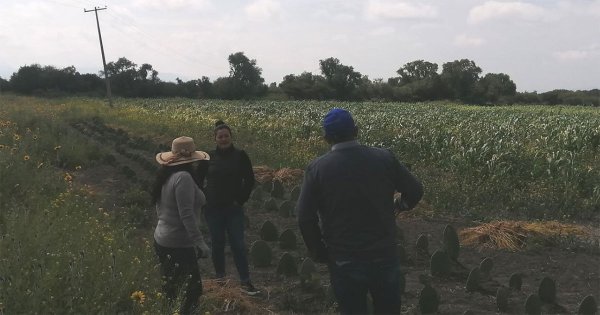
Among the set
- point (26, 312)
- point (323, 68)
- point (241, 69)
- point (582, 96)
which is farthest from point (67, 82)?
point (26, 312)

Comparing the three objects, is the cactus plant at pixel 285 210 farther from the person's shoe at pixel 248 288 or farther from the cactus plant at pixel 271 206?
the person's shoe at pixel 248 288

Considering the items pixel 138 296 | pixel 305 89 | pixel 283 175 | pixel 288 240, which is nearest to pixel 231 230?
pixel 138 296

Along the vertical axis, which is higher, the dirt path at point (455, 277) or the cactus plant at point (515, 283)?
the cactus plant at point (515, 283)

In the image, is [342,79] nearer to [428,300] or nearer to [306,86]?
[306,86]

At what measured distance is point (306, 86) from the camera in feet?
243

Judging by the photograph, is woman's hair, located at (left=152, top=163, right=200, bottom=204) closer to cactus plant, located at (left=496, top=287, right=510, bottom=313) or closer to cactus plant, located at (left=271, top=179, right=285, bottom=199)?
cactus plant, located at (left=496, top=287, right=510, bottom=313)

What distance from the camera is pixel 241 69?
8256cm

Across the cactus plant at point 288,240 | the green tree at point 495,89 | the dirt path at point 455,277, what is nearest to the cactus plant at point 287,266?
the dirt path at point 455,277

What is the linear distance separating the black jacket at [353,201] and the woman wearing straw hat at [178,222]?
122cm

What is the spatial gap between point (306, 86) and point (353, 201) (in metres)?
71.6

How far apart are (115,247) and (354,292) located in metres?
3.05

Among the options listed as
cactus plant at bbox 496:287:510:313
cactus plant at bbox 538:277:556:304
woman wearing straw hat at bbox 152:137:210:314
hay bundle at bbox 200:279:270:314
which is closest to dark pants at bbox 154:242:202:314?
woman wearing straw hat at bbox 152:137:210:314

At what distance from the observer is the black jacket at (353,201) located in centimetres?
307

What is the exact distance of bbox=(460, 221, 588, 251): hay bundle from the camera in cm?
732
